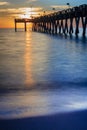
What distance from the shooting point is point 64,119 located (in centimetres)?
615

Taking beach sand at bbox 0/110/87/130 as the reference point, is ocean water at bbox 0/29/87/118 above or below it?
below

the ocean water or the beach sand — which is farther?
the ocean water

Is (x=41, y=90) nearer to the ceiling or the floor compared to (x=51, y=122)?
nearer to the floor

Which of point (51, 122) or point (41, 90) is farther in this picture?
point (41, 90)

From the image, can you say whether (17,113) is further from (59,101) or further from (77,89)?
(77,89)

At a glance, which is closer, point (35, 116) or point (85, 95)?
point (35, 116)

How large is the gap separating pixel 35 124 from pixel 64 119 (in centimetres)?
50

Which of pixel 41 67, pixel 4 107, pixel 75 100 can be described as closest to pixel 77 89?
pixel 75 100

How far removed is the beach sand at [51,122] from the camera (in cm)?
566

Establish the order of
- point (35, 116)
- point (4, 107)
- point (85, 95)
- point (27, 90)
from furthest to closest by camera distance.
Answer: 1. point (27, 90)
2. point (85, 95)
3. point (4, 107)
4. point (35, 116)

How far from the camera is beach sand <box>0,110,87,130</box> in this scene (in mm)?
5657

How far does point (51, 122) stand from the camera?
5961mm

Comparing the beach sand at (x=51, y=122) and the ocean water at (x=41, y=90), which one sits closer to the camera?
the beach sand at (x=51, y=122)

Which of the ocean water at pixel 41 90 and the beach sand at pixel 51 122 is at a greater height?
the beach sand at pixel 51 122
